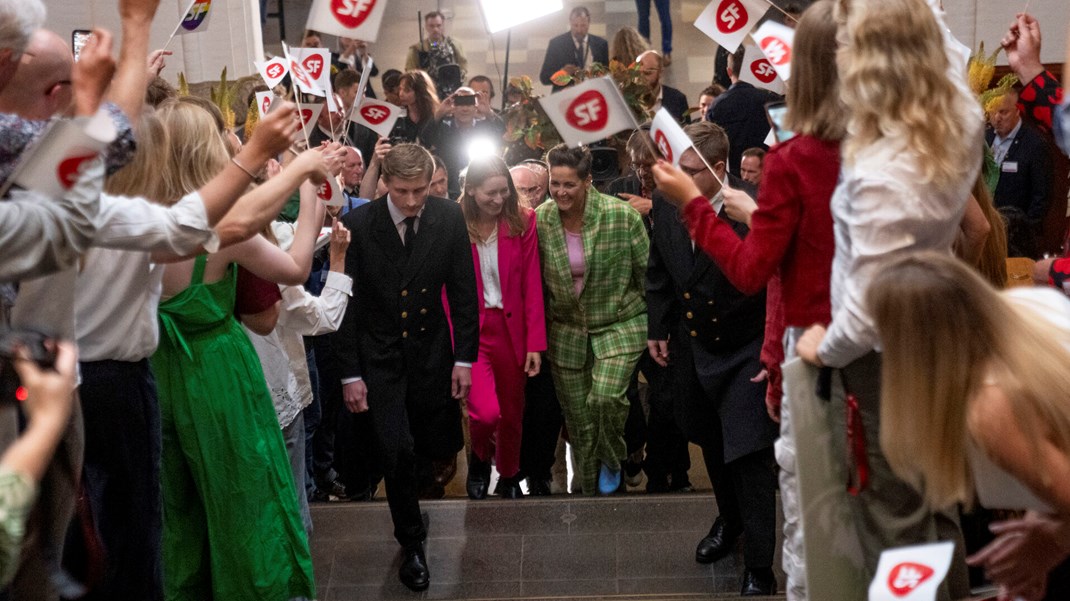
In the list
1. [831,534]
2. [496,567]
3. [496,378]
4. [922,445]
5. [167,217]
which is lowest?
[496,567]

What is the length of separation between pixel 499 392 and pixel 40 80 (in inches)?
127

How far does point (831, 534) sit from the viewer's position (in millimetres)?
3236

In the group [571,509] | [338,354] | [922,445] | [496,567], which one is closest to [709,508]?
[571,509]

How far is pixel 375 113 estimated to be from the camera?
6.46 m

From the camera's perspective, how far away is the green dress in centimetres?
384

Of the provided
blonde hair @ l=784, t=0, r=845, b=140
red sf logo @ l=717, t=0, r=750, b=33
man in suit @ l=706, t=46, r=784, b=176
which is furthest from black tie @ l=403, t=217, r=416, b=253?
man in suit @ l=706, t=46, r=784, b=176

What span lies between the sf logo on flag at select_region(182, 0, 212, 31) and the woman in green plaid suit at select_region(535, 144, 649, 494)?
5.14 ft

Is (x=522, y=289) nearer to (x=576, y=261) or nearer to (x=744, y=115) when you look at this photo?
(x=576, y=261)

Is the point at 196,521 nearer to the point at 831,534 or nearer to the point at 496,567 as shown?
the point at 496,567

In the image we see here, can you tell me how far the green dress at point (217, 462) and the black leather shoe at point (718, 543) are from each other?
1.66 meters

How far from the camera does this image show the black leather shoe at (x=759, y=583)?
14.9 ft

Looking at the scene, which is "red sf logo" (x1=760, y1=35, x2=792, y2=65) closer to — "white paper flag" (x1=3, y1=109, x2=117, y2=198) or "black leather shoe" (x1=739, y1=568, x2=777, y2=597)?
"black leather shoe" (x1=739, y1=568, x2=777, y2=597)

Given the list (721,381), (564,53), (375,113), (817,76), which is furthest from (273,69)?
(564,53)

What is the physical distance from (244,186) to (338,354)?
241cm
